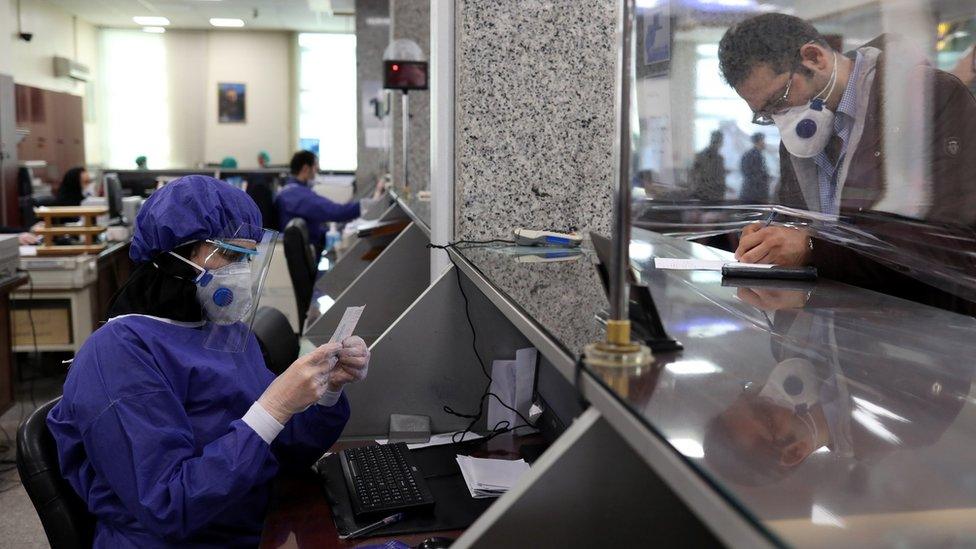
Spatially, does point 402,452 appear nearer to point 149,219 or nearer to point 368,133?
point 149,219

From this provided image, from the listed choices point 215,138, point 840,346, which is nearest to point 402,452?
point 840,346

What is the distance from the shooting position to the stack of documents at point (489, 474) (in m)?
1.51

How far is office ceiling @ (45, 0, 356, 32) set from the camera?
10.3 m

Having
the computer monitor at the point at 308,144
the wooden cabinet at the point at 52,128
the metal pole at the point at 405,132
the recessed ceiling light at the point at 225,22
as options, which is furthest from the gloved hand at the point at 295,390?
the computer monitor at the point at 308,144

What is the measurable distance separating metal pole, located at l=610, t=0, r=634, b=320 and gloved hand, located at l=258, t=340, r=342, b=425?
74 centimetres

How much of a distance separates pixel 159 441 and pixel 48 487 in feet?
0.78

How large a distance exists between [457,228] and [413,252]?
896mm

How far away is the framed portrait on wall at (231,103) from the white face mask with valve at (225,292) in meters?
12.0

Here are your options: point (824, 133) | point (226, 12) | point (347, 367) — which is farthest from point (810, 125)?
point (226, 12)

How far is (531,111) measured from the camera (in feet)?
6.45

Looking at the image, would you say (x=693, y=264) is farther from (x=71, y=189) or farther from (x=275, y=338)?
(x=71, y=189)

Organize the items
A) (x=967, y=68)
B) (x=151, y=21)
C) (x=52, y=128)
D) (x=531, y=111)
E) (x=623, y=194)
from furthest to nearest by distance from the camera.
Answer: (x=151, y=21) → (x=52, y=128) → (x=531, y=111) → (x=967, y=68) → (x=623, y=194)

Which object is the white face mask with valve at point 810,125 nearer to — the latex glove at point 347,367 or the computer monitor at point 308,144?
the latex glove at point 347,367

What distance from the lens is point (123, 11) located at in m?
11.1
